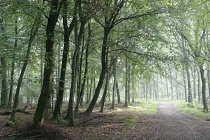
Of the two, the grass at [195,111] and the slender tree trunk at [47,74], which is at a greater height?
the slender tree trunk at [47,74]

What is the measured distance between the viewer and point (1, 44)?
10.8 meters

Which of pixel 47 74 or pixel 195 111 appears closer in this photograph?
pixel 47 74

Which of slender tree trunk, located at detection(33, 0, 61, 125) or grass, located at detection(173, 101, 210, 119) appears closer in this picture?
slender tree trunk, located at detection(33, 0, 61, 125)

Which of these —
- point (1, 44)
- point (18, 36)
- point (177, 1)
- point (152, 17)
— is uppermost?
point (177, 1)

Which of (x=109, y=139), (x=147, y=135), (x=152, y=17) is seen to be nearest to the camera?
(x=109, y=139)

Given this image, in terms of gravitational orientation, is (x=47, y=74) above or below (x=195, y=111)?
above

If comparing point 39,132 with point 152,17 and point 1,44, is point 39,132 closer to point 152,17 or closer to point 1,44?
point 1,44

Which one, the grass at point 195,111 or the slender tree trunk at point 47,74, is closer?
the slender tree trunk at point 47,74

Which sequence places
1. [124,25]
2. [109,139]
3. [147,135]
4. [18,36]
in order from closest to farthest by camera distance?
[109,139]
[147,135]
[18,36]
[124,25]

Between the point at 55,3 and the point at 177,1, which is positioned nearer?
the point at 55,3

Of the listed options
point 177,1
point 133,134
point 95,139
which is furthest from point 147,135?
point 177,1

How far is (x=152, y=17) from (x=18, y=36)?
9874 millimetres

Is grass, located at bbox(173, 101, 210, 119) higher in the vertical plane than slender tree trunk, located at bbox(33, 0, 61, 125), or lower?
lower

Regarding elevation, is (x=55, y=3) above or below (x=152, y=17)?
below
